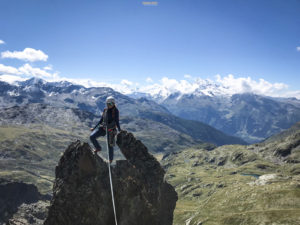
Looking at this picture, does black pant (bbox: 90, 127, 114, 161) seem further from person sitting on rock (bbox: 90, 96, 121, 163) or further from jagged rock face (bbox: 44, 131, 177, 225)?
jagged rock face (bbox: 44, 131, 177, 225)

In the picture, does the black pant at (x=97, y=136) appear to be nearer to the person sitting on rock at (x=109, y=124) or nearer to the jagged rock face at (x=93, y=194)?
the person sitting on rock at (x=109, y=124)

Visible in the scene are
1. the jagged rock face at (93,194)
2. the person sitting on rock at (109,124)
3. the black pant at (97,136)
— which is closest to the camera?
the jagged rock face at (93,194)

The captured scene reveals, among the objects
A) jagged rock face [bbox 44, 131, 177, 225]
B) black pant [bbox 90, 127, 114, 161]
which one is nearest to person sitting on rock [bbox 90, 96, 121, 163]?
black pant [bbox 90, 127, 114, 161]

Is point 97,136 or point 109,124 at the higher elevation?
point 109,124

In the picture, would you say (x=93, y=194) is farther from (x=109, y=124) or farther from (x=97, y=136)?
(x=109, y=124)

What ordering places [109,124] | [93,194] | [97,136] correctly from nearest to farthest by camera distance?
[93,194] < [109,124] < [97,136]

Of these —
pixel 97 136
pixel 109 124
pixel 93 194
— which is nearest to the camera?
pixel 93 194

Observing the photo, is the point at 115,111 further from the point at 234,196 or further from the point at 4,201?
the point at 4,201

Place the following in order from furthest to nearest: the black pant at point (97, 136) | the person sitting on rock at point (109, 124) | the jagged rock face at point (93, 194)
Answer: the black pant at point (97, 136) < the person sitting on rock at point (109, 124) < the jagged rock face at point (93, 194)

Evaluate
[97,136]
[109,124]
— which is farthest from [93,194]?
[109,124]

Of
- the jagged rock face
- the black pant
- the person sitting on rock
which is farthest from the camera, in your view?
the black pant

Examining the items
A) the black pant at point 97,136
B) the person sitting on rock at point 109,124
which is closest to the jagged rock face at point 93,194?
the black pant at point 97,136

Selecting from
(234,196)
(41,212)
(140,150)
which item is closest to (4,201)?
(41,212)
